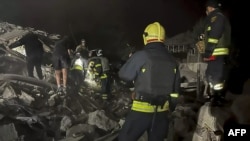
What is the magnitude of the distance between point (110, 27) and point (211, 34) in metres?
1.71

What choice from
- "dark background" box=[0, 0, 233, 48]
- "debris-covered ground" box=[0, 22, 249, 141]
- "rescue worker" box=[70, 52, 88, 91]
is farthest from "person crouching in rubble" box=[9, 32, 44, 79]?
"rescue worker" box=[70, 52, 88, 91]

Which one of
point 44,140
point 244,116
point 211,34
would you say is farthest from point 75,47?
point 244,116

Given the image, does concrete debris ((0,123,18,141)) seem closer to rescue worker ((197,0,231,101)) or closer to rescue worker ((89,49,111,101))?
rescue worker ((89,49,111,101))

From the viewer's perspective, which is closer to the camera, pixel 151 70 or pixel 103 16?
pixel 151 70

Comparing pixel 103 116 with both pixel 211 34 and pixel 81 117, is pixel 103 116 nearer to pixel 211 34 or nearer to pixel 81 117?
pixel 81 117

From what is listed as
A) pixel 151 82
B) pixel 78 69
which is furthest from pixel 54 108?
pixel 151 82

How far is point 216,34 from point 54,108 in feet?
8.25

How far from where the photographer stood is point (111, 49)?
503 cm

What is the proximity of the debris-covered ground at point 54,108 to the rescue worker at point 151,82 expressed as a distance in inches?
42.8

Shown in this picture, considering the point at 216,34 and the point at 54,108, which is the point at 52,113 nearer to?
the point at 54,108

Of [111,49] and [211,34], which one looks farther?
[111,49]

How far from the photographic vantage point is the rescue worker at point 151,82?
9.91 ft

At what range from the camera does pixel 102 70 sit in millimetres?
5070

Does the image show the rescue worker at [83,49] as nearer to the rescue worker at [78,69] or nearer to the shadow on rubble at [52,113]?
the rescue worker at [78,69]
